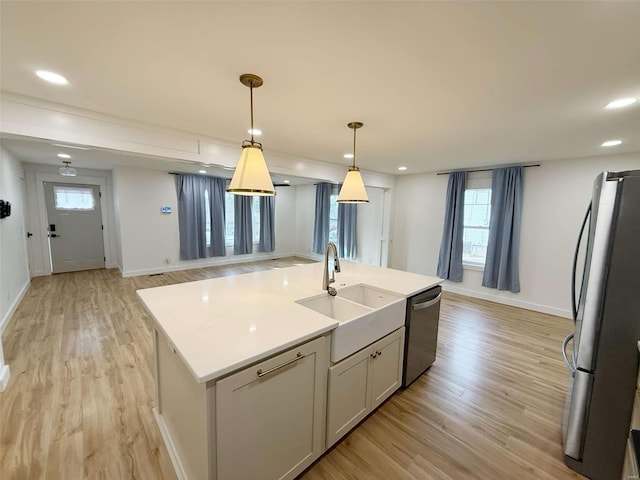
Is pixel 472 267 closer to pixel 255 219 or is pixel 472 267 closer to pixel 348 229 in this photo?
pixel 348 229

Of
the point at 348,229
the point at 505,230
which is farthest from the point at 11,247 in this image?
the point at 505,230

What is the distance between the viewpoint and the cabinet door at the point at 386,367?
1892 mm

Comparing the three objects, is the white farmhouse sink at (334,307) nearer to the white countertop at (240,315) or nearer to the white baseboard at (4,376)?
the white countertop at (240,315)

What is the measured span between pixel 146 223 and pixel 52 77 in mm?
4706

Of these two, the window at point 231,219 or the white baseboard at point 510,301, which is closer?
the white baseboard at point 510,301

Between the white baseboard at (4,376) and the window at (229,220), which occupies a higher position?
the window at (229,220)

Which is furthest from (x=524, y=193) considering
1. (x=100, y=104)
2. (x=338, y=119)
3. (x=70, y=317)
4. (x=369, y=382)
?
(x=70, y=317)

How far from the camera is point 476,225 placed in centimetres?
482

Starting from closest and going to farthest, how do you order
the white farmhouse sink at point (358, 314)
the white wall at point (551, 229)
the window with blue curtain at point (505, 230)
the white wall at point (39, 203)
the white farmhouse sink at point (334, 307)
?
the white farmhouse sink at point (358, 314) < the white farmhouse sink at point (334, 307) < the white wall at point (551, 229) < the window with blue curtain at point (505, 230) < the white wall at point (39, 203)

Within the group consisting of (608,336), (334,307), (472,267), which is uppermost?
(608,336)

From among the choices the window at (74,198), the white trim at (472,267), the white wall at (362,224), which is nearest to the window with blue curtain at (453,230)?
the white trim at (472,267)

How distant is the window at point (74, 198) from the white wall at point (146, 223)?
0.83 m

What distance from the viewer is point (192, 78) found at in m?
1.72

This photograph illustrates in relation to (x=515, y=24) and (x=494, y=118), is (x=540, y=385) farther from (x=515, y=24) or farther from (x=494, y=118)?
(x=515, y=24)
